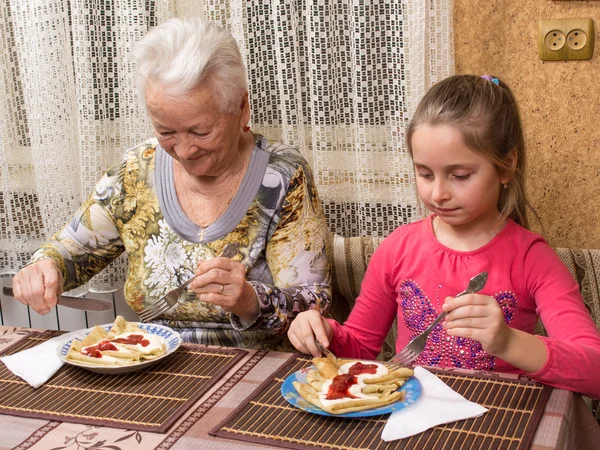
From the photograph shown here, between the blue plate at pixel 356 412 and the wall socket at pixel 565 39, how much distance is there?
3.10ft

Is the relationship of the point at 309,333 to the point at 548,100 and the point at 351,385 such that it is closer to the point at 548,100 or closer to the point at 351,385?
the point at 351,385

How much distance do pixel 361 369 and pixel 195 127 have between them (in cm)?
62

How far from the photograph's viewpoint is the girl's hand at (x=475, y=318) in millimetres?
1196

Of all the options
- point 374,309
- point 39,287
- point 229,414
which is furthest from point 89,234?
point 229,414

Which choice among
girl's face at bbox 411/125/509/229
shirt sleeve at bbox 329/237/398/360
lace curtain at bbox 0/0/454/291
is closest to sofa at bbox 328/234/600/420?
lace curtain at bbox 0/0/454/291

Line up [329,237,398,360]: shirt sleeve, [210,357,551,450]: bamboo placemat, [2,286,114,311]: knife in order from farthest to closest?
[329,237,398,360]: shirt sleeve
[2,286,114,311]: knife
[210,357,551,450]: bamboo placemat

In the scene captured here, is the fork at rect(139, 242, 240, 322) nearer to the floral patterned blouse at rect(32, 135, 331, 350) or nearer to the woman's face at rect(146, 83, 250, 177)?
the floral patterned blouse at rect(32, 135, 331, 350)

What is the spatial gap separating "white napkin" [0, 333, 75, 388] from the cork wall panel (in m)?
1.15

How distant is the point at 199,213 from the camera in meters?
1.75

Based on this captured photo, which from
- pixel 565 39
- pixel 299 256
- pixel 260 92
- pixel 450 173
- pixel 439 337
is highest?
pixel 565 39

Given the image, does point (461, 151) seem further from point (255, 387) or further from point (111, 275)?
point (111, 275)

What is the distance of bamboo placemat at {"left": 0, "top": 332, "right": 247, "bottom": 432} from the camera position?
120 cm

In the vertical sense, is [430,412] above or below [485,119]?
below

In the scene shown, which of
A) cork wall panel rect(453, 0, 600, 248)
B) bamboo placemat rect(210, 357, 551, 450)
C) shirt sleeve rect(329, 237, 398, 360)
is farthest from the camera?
cork wall panel rect(453, 0, 600, 248)
